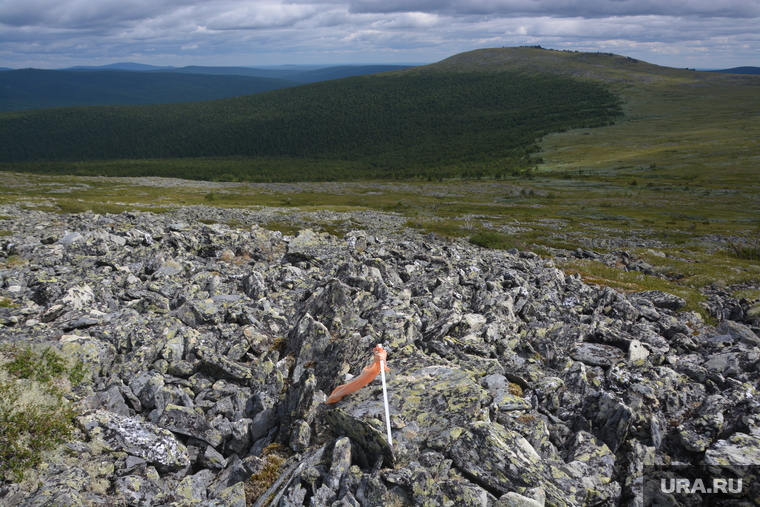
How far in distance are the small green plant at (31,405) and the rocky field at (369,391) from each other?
28 centimetres

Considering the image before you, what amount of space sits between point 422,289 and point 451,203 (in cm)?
8936

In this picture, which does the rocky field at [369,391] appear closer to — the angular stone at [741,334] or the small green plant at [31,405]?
the angular stone at [741,334]

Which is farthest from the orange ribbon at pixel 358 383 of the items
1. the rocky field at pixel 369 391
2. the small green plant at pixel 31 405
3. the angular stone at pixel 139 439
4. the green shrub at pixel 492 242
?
the green shrub at pixel 492 242

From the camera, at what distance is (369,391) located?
10.6 metres

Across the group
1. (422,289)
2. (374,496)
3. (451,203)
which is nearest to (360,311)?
(422,289)

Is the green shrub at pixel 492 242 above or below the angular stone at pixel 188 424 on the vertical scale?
below

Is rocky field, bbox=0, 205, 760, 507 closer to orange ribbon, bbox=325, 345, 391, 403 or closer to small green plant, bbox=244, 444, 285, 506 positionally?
small green plant, bbox=244, 444, 285, 506

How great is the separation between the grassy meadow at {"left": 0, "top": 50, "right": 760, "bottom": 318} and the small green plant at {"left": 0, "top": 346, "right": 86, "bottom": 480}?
1233 inches

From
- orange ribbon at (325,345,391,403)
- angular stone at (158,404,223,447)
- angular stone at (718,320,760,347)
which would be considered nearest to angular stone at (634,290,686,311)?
angular stone at (718,320,760,347)

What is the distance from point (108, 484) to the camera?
8875 mm

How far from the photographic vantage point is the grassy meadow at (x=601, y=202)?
1888 inches

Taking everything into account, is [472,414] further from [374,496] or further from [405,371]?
[374,496]

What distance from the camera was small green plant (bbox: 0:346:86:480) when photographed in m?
8.78

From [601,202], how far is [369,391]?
11030cm
